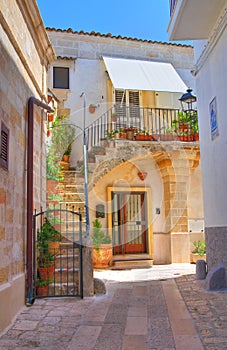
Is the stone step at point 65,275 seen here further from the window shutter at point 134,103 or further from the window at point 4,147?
the window shutter at point 134,103

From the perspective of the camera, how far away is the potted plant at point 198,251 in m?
10.7

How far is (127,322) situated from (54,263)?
80.1 inches

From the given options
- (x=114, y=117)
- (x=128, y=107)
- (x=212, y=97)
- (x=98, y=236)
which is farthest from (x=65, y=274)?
(x=128, y=107)

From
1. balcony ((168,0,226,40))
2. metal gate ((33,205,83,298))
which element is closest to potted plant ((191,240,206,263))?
metal gate ((33,205,83,298))

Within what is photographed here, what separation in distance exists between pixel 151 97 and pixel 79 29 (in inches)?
142

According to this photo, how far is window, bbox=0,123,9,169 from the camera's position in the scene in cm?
455

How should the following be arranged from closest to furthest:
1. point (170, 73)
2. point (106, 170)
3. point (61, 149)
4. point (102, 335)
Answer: point (102, 335), point (106, 170), point (61, 149), point (170, 73)

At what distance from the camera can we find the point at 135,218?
11672 millimetres

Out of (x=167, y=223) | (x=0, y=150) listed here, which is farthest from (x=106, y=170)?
(x=0, y=150)

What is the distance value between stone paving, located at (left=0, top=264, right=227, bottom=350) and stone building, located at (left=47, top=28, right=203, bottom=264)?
Result: 4.28m

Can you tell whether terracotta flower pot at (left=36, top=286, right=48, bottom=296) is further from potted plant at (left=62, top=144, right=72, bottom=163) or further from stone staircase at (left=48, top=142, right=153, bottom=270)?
potted plant at (left=62, top=144, right=72, bottom=163)

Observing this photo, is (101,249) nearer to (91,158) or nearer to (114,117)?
(91,158)

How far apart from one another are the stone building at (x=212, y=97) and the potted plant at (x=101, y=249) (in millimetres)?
3643

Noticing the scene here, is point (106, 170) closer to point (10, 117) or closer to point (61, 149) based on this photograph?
point (61, 149)
